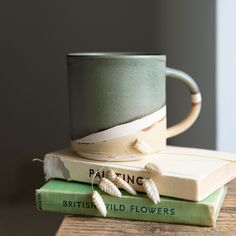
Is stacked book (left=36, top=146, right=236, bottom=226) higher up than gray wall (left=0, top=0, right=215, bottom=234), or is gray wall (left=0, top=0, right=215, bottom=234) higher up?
gray wall (left=0, top=0, right=215, bottom=234)

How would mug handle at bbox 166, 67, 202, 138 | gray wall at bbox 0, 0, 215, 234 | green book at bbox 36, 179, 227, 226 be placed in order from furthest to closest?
gray wall at bbox 0, 0, 215, 234 < mug handle at bbox 166, 67, 202, 138 < green book at bbox 36, 179, 227, 226

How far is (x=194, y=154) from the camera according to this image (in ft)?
1.96

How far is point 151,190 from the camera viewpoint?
0.50 meters

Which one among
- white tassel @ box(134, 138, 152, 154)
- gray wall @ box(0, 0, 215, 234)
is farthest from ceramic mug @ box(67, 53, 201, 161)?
gray wall @ box(0, 0, 215, 234)

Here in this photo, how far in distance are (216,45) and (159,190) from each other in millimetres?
369

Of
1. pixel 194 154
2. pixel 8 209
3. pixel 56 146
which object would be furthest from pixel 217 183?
pixel 8 209

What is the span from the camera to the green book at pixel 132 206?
0.49 meters

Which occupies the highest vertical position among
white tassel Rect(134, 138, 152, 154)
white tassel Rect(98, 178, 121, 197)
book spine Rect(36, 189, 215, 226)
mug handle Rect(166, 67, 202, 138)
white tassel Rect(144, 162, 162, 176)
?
mug handle Rect(166, 67, 202, 138)

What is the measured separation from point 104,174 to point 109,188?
3 centimetres

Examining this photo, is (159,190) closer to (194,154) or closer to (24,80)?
(194,154)

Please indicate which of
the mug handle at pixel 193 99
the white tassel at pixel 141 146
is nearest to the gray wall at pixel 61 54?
the mug handle at pixel 193 99

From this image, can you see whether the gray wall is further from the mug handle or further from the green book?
the green book

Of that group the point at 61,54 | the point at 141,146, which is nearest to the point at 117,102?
the point at 141,146

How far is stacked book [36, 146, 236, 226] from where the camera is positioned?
492 mm
